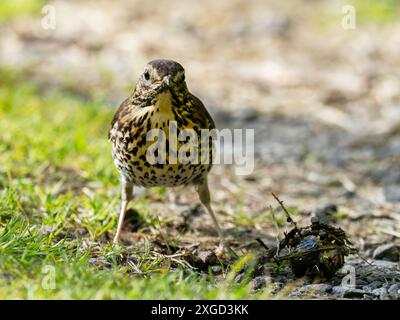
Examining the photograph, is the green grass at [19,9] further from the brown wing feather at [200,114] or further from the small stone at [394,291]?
the small stone at [394,291]

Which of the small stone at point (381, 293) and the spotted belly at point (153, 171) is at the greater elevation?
the spotted belly at point (153, 171)

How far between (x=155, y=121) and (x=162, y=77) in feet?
1.05

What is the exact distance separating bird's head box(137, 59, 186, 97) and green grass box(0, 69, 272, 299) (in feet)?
3.62

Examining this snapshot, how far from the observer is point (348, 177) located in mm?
8000

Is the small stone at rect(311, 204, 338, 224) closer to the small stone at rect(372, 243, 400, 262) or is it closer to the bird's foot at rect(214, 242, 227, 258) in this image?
the small stone at rect(372, 243, 400, 262)

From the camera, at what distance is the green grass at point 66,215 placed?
4211mm

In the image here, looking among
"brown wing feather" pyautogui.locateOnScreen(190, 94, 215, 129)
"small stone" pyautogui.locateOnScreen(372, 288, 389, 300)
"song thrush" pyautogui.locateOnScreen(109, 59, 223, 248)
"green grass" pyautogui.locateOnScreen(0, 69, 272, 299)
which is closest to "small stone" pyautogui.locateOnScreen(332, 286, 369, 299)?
"small stone" pyautogui.locateOnScreen(372, 288, 389, 300)

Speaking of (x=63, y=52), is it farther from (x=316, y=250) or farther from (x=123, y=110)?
(x=316, y=250)

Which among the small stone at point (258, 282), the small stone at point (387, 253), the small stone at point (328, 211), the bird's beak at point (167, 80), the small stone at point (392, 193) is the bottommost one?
the small stone at point (258, 282)

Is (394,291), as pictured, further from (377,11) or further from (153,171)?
(377,11)

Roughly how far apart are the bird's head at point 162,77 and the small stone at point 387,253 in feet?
6.61

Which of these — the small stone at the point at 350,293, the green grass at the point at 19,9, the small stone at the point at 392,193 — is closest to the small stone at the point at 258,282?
the small stone at the point at 350,293

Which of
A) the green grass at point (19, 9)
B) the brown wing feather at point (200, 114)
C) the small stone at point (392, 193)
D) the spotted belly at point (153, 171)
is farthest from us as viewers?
the green grass at point (19, 9)

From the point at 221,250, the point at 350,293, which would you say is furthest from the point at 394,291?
the point at 221,250
